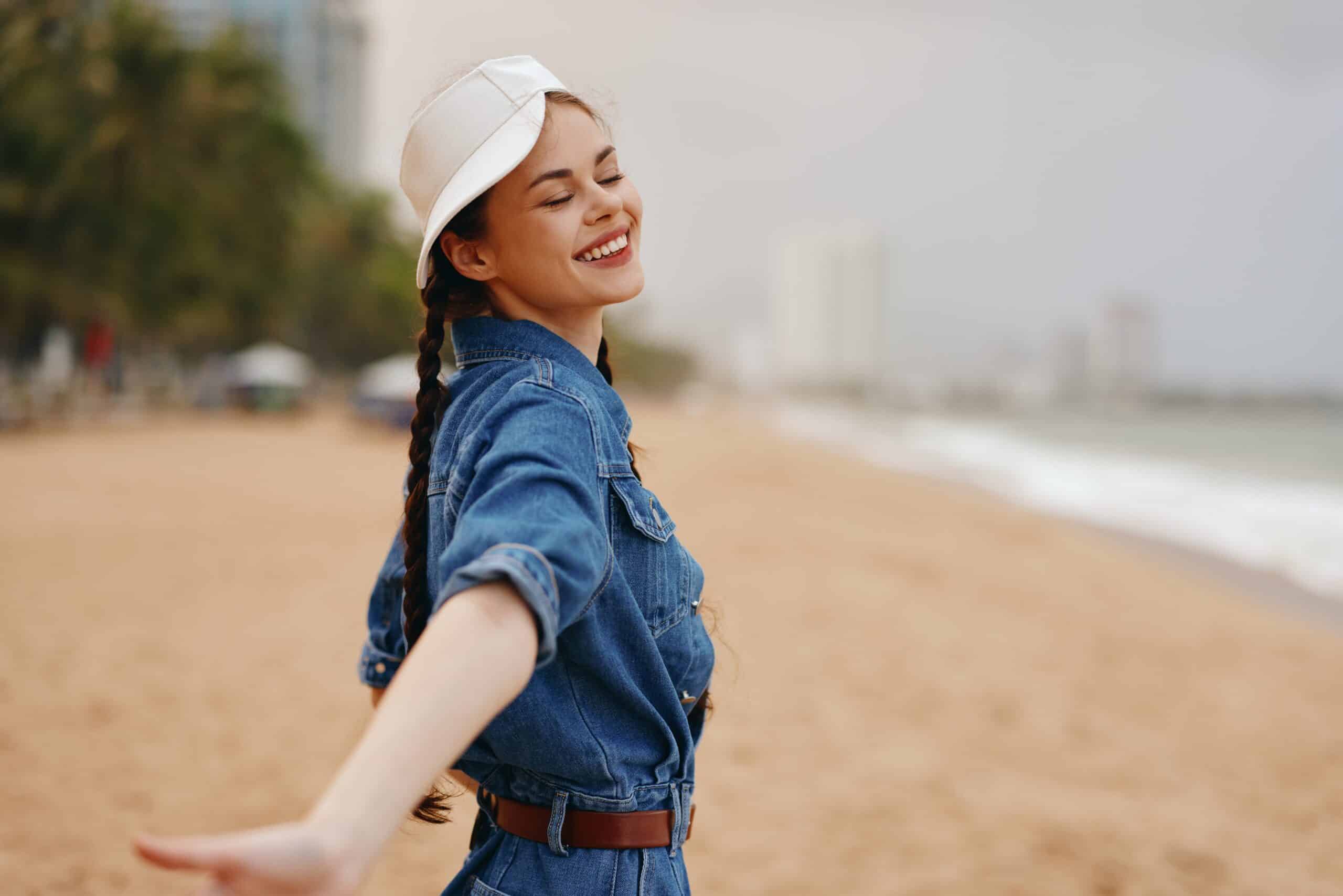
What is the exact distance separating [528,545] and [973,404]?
125122mm

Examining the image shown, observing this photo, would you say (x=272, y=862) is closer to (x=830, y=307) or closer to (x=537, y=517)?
(x=537, y=517)

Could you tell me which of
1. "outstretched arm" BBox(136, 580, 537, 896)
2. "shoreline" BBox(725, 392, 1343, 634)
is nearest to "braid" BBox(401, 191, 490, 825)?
"outstretched arm" BBox(136, 580, 537, 896)

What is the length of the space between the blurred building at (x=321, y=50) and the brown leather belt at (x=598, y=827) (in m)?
80.1

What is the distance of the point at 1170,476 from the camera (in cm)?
2284

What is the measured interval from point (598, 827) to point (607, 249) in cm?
58

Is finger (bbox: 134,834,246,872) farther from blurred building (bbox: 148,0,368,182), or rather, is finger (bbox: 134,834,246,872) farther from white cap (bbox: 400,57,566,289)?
blurred building (bbox: 148,0,368,182)

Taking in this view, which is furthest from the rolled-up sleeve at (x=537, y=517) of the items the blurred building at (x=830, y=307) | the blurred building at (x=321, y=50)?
the blurred building at (x=830, y=307)

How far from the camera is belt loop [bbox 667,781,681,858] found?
1105mm

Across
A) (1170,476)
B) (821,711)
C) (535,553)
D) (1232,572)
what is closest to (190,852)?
(535,553)

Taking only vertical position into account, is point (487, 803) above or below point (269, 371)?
above

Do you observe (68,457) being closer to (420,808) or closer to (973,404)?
(420,808)

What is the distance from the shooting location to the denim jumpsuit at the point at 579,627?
2.99ft

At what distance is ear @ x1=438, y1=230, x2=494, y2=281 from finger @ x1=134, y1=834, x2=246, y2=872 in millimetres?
607

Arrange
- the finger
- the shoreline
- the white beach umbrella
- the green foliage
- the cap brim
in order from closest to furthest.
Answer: the finger, the cap brim, the shoreline, the green foliage, the white beach umbrella
